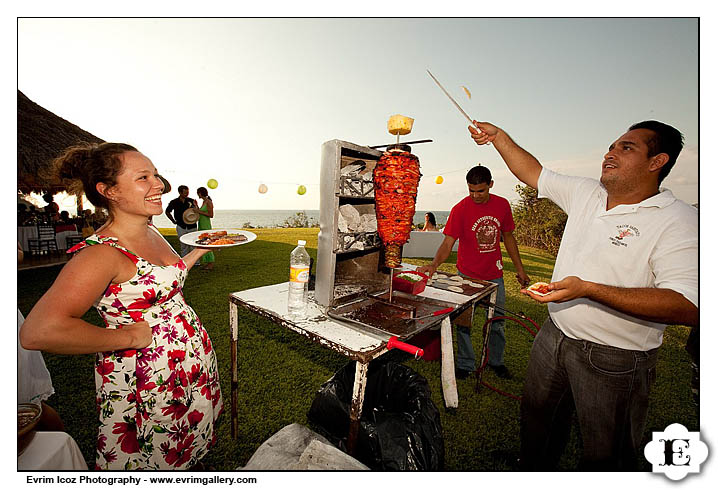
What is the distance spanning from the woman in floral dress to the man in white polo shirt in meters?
2.33

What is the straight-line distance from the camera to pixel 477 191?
4332 mm

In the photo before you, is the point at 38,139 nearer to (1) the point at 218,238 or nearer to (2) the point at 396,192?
(1) the point at 218,238

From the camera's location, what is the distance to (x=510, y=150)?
276 cm

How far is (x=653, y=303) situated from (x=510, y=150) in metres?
1.56

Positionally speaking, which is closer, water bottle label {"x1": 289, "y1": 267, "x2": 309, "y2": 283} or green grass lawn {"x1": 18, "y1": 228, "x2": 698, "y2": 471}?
water bottle label {"x1": 289, "y1": 267, "x2": 309, "y2": 283}

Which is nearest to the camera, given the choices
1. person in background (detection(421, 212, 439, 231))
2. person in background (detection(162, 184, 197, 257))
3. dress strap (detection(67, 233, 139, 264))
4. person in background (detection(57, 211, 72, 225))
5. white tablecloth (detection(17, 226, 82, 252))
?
dress strap (detection(67, 233, 139, 264))

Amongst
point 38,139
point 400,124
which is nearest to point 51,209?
point 38,139

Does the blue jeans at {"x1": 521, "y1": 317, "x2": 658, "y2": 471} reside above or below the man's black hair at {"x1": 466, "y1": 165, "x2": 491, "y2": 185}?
below

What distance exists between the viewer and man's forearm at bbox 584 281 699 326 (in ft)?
5.65

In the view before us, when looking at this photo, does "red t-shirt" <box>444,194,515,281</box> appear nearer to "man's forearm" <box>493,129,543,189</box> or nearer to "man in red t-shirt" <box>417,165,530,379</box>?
"man in red t-shirt" <box>417,165,530,379</box>

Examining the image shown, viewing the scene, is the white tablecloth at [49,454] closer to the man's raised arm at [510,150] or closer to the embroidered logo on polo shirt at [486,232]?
the man's raised arm at [510,150]

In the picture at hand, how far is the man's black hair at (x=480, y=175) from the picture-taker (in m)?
4.26

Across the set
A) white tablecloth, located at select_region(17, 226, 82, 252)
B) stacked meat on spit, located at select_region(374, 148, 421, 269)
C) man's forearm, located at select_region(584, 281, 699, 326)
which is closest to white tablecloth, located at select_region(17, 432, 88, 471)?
stacked meat on spit, located at select_region(374, 148, 421, 269)
